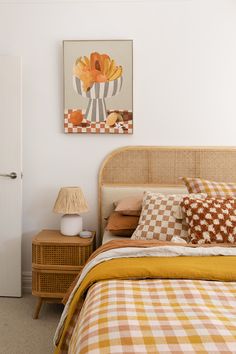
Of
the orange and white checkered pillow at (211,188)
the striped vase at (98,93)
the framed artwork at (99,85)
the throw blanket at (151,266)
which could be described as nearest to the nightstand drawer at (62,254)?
the throw blanket at (151,266)

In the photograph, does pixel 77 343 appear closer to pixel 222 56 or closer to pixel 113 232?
pixel 113 232

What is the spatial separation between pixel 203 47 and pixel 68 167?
1481 millimetres

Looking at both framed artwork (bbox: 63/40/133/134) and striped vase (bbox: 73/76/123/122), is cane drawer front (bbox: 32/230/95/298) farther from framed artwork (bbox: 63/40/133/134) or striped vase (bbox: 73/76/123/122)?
striped vase (bbox: 73/76/123/122)

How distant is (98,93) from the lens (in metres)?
3.06

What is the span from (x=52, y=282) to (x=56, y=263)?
0.15 m

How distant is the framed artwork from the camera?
3031 millimetres

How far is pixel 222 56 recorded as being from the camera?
9.98 ft

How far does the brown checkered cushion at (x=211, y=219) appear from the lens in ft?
7.38

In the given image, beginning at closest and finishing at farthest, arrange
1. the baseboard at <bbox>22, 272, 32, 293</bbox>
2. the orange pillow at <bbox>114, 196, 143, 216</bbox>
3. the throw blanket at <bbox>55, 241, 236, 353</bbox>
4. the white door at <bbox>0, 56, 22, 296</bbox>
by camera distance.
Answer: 1. the throw blanket at <bbox>55, 241, 236, 353</bbox>
2. the orange pillow at <bbox>114, 196, 143, 216</bbox>
3. the white door at <bbox>0, 56, 22, 296</bbox>
4. the baseboard at <bbox>22, 272, 32, 293</bbox>

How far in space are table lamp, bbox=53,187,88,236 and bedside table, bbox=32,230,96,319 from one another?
14 cm

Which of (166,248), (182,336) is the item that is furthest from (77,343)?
(166,248)

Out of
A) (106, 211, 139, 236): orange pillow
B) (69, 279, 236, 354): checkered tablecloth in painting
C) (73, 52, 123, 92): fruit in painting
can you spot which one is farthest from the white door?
(69, 279, 236, 354): checkered tablecloth in painting

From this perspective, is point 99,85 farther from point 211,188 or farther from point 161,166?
point 211,188

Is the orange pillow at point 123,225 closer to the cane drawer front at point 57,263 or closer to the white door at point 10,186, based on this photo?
the cane drawer front at point 57,263
